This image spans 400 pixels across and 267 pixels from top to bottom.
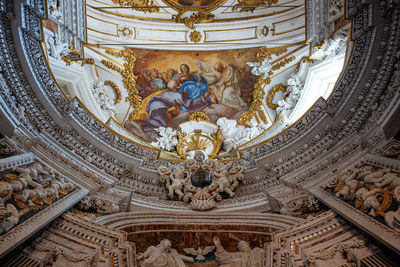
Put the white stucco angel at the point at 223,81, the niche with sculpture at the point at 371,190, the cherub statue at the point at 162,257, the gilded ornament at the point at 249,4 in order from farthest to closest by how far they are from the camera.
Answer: the gilded ornament at the point at 249,4, the white stucco angel at the point at 223,81, the cherub statue at the point at 162,257, the niche with sculpture at the point at 371,190

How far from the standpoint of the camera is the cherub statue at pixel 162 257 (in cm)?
531

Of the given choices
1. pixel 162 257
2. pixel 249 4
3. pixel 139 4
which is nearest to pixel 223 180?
pixel 162 257

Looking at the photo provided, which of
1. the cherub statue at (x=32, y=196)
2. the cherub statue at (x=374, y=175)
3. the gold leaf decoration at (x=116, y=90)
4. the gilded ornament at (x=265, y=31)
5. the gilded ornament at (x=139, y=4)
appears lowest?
the cherub statue at (x=32, y=196)

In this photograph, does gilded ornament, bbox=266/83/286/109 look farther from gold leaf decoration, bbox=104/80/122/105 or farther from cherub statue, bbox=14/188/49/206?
cherub statue, bbox=14/188/49/206

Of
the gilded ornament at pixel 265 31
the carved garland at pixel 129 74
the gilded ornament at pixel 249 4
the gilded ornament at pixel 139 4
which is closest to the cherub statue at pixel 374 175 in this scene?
the carved garland at pixel 129 74

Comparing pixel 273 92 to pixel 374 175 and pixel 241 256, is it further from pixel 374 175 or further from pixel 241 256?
pixel 241 256

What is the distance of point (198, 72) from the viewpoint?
41.6ft

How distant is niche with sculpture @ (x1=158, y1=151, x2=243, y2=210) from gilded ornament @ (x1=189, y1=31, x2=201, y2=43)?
20.3 feet

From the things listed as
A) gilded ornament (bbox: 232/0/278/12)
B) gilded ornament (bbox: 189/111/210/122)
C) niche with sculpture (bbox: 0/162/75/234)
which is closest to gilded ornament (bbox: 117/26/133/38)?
gilded ornament (bbox: 189/111/210/122)

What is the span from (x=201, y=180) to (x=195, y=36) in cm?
713

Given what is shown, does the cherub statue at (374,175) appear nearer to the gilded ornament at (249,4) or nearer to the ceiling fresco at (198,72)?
the ceiling fresco at (198,72)

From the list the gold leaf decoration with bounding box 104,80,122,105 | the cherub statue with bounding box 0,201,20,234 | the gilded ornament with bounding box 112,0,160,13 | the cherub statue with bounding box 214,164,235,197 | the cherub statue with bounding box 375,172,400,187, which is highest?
the gilded ornament with bounding box 112,0,160,13

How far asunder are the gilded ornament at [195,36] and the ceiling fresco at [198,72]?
4cm

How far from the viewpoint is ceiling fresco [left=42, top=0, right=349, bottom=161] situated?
10.2m
